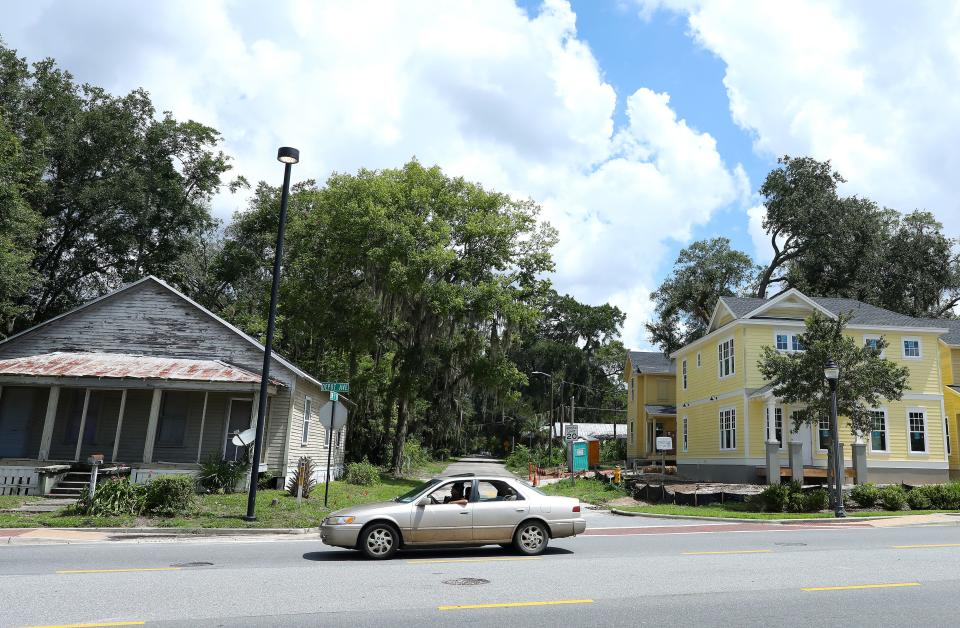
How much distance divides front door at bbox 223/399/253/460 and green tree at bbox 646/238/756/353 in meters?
40.4

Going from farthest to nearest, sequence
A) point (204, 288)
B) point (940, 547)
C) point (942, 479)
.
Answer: point (204, 288) → point (942, 479) → point (940, 547)

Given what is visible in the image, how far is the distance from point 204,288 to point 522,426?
47.0 m

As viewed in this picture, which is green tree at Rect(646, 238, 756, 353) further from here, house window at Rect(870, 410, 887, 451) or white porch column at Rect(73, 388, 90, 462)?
white porch column at Rect(73, 388, 90, 462)

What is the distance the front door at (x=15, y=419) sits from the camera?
22.2 meters

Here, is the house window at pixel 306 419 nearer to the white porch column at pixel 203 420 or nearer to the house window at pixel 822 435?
the white porch column at pixel 203 420

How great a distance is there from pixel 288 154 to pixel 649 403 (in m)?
36.9

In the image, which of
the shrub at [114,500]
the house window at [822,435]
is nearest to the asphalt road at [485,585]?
the shrub at [114,500]

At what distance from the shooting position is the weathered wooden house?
20797 mm

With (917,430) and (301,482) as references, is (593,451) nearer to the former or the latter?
(917,430)

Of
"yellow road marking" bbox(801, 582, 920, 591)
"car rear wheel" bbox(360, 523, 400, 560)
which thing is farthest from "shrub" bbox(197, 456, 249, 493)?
"yellow road marking" bbox(801, 582, 920, 591)

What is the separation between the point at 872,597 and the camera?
26.7 ft

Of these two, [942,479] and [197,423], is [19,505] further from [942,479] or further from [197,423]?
[942,479]

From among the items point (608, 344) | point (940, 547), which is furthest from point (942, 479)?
point (608, 344)

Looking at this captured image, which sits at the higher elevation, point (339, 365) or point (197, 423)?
point (339, 365)
